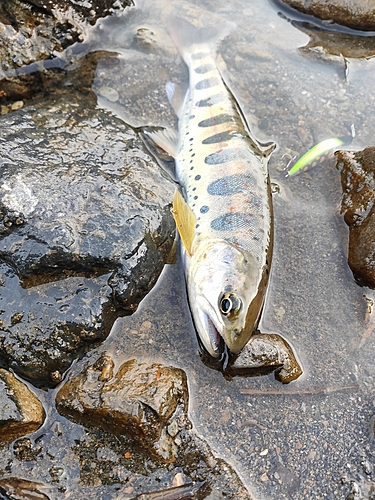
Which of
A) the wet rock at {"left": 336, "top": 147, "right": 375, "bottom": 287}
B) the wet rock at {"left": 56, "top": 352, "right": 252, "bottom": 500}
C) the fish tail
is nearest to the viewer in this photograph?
the wet rock at {"left": 56, "top": 352, "right": 252, "bottom": 500}

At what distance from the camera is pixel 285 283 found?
432 centimetres

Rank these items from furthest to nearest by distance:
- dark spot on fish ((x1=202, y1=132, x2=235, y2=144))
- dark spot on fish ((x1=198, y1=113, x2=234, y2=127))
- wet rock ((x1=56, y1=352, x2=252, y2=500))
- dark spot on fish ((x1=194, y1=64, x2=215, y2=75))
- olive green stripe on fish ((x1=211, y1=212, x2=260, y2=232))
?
dark spot on fish ((x1=194, y1=64, x2=215, y2=75)) < dark spot on fish ((x1=198, y1=113, x2=234, y2=127)) < dark spot on fish ((x1=202, y1=132, x2=235, y2=144)) < olive green stripe on fish ((x1=211, y1=212, x2=260, y2=232)) < wet rock ((x1=56, y1=352, x2=252, y2=500))

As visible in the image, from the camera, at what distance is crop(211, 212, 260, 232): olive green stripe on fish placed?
4059mm

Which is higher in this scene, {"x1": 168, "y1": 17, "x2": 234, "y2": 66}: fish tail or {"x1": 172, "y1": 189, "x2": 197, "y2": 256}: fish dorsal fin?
{"x1": 168, "y1": 17, "x2": 234, "y2": 66}: fish tail

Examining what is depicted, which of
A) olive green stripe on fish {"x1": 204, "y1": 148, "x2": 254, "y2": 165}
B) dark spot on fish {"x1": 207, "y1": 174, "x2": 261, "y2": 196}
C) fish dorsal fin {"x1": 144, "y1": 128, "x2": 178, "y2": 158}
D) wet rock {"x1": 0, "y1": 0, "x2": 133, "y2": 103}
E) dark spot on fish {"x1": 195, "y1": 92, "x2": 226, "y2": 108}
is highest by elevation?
wet rock {"x1": 0, "y1": 0, "x2": 133, "y2": 103}

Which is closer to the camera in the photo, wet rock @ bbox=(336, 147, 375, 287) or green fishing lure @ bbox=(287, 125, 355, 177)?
wet rock @ bbox=(336, 147, 375, 287)

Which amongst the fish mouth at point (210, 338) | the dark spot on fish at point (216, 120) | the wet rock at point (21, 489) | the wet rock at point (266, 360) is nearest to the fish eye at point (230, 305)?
the fish mouth at point (210, 338)

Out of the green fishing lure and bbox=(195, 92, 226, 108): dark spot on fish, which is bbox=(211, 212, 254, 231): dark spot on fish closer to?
the green fishing lure

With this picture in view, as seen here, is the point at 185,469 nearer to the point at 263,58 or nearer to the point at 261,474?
the point at 261,474

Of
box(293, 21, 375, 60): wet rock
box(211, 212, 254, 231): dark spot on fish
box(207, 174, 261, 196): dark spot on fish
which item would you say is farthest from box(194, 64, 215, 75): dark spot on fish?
box(211, 212, 254, 231): dark spot on fish

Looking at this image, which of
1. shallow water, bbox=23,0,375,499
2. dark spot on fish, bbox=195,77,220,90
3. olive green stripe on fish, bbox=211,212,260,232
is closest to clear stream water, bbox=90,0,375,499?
shallow water, bbox=23,0,375,499

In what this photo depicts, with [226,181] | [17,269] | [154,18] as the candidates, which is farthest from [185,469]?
[154,18]

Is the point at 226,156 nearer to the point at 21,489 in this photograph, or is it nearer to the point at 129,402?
the point at 129,402

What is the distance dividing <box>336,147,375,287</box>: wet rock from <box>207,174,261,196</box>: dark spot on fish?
1165mm
